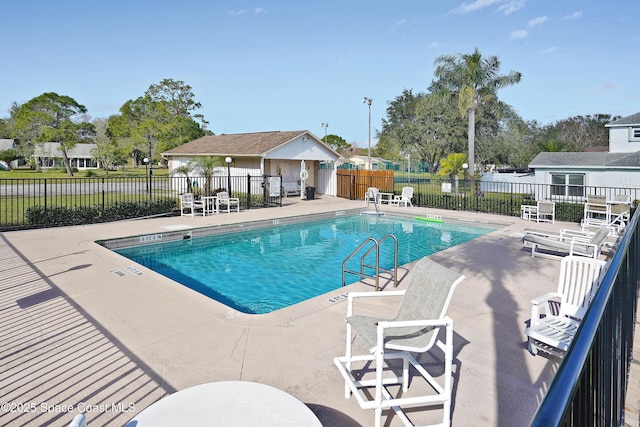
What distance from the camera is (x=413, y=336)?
10.4ft

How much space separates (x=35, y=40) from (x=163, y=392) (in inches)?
1101

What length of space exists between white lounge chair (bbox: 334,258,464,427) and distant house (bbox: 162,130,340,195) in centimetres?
1856

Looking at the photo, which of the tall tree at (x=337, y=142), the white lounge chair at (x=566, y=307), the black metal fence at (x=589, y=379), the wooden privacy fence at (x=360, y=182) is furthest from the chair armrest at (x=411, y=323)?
the tall tree at (x=337, y=142)

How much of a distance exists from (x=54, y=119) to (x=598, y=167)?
4533 centimetres

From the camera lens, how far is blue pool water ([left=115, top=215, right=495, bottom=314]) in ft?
25.8

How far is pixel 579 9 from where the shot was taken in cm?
1641

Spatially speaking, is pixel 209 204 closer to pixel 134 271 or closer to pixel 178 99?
pixel 134 271

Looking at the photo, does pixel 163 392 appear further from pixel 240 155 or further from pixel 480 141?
pixel 480 141

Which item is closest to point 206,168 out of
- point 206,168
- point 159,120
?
point 206,168

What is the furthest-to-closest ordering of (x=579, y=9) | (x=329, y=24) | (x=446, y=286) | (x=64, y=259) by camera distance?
1. (x=329, y=24)
2. (x=579, y=9)
3. (x=64, y=259)
4. (x=446, y=286)

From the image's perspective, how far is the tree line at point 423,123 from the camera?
25.4 m

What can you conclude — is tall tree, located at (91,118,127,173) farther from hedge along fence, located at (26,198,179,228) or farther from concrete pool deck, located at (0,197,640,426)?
concrete pool deck, located at (0,197,640,426)

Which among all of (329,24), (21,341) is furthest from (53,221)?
(329,24)

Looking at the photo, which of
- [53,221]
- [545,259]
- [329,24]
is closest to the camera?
[545,259]
